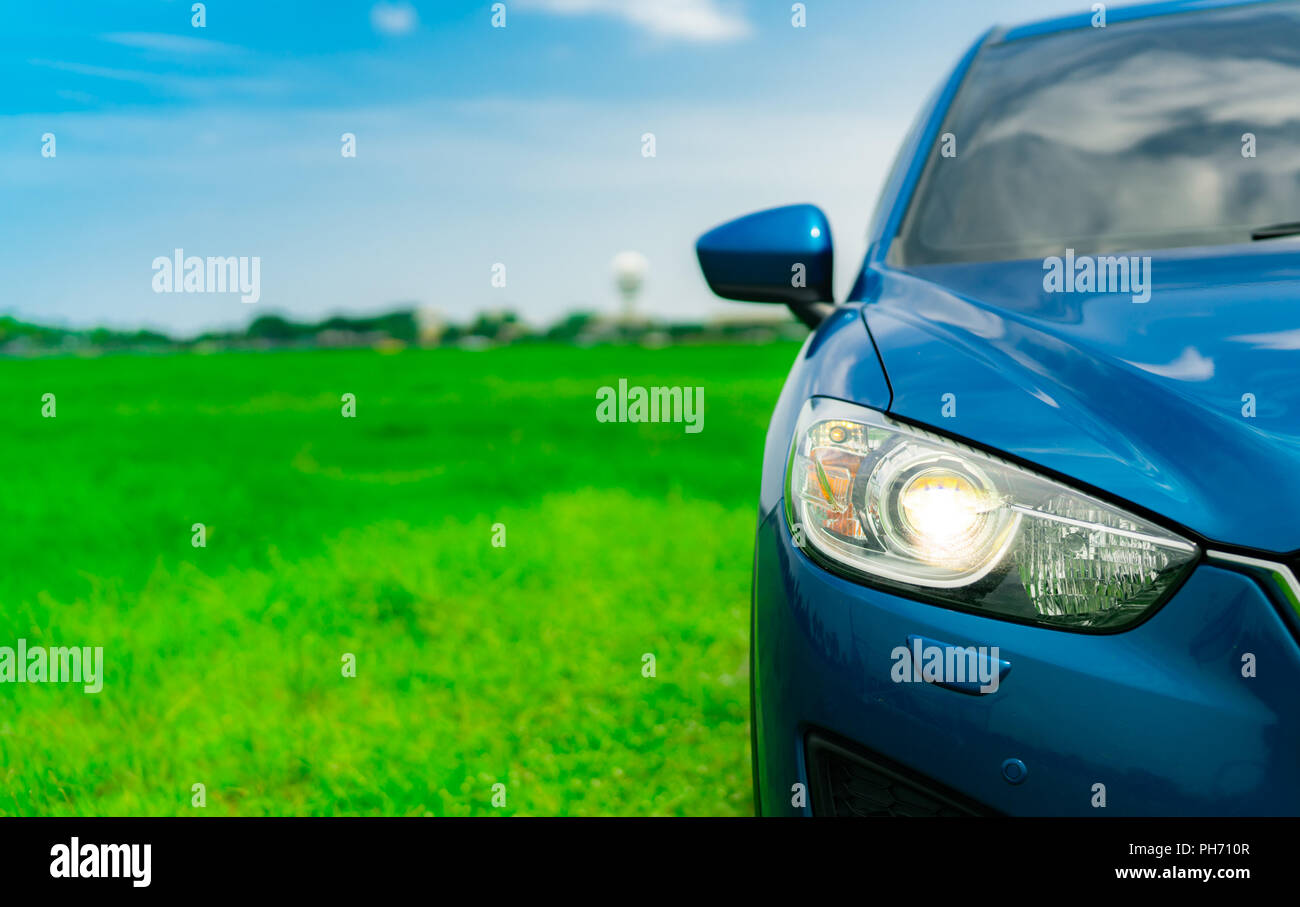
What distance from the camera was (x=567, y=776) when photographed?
110 inches

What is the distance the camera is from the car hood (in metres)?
1.29

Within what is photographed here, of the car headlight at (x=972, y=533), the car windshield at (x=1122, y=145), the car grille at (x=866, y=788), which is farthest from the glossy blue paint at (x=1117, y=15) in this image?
the car grille at (x=866, y=788)

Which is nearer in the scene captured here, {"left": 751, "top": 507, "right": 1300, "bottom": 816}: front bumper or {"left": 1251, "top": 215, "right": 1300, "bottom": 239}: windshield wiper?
{"left": 751, "top": 507, "right": 1300, "bottom": 816}: front bumper

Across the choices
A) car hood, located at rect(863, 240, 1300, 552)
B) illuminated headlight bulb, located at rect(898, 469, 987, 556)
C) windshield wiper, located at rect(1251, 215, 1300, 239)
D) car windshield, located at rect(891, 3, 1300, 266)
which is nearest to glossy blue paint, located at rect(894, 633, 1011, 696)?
illuminated headlight bulb, located at rect(898, 469, 987, 556)

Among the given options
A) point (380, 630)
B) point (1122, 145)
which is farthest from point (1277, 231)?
point (380, 630)

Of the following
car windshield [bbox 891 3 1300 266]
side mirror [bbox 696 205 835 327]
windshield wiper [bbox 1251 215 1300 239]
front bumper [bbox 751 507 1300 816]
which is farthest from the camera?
side mirror [bbox 696 205 835 327]

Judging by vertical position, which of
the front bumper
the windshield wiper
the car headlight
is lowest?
the front bumper

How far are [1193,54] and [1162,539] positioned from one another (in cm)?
176

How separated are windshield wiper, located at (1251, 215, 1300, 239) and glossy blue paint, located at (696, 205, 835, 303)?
822 millimetres

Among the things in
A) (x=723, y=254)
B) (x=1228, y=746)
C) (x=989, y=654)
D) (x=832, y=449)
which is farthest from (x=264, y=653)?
(x=1228, y=746)

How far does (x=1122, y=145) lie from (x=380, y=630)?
9.41 feet

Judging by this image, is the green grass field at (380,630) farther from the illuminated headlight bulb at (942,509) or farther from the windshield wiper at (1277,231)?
the windshield wiper at (1277,231)

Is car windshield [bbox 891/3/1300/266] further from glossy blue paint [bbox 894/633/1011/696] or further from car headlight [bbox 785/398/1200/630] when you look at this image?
glossy blue paint [bbox 894/633/1011/696]
